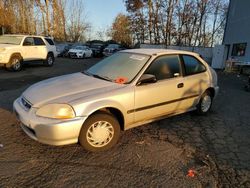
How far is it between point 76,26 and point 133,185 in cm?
4147

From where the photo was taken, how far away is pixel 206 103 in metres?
5.62

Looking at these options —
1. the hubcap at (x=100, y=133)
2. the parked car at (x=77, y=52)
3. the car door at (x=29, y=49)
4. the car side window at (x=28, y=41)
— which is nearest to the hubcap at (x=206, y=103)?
the hubcap at (x=100, y=133)

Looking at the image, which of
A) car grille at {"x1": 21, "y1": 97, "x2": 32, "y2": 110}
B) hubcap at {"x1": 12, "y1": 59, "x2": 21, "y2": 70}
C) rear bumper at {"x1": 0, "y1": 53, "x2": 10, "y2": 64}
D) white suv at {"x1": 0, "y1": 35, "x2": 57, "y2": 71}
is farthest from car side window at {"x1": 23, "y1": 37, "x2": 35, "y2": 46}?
car grille at {"x1": 21, "y1": 97, "x2": 32, "y2": 110}

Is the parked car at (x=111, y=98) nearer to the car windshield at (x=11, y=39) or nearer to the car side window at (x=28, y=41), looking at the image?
the car windshield at (x=11, y=39)

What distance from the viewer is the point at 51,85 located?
409 centimetres

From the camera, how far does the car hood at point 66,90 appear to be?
3.50m

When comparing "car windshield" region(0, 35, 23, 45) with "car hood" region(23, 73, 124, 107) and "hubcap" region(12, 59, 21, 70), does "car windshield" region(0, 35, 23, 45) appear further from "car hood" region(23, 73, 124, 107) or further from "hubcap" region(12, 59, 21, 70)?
"car hood" region(23, 73, 124, 107)

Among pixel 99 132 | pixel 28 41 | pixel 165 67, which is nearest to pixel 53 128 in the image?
pixel 99 132

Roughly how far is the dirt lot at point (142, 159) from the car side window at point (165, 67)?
1.09 meters

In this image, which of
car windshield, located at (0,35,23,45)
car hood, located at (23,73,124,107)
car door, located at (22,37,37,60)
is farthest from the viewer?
car door, located at (22,37,37,60)

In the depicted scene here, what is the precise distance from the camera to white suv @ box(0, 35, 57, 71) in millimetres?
11242

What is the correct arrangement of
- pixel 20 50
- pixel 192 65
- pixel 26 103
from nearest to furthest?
pixel 26 103 < pixel 192 65 < pixel 20 50

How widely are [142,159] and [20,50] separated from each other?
10.5 metres

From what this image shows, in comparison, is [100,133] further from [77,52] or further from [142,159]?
[77,52]
